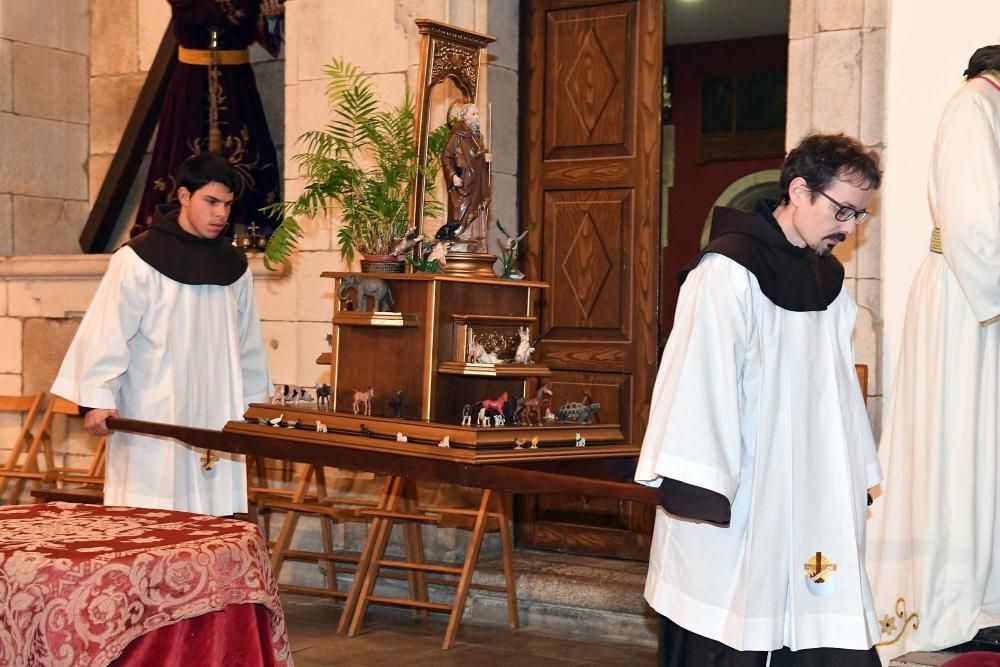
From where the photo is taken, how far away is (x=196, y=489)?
5281 mm

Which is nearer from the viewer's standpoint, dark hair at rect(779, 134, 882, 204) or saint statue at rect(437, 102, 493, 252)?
dark hair at rect(779, 134, 882, 204)

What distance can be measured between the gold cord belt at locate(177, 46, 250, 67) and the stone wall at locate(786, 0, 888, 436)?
3.76 metres

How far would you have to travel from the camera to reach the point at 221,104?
26.5 ft

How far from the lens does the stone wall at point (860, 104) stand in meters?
5.42

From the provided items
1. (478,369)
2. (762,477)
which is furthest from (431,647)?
(762,477)

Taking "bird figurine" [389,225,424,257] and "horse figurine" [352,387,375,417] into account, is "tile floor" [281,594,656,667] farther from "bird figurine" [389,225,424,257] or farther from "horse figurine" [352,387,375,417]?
"bird figurine" [389,225,424,257]

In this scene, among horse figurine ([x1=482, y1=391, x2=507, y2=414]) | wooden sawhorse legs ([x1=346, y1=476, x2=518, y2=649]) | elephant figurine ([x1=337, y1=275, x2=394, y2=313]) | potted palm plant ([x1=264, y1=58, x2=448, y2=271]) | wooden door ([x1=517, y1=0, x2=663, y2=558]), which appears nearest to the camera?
horse figurine ([x1=482, y1=391, x2=507, y2=414])

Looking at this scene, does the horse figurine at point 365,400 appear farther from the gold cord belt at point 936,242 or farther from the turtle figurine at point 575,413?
the gold cord belt at point 936,242

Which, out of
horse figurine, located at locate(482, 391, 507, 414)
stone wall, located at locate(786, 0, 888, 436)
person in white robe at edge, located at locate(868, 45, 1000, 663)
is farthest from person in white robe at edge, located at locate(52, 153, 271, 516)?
person in white robe at edge, located at locate(868, 45, 1000, 663)

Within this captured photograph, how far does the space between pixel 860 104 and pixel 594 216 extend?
62.5 inches

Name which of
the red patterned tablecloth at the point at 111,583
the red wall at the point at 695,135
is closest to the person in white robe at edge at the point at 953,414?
the red patterned tablecloth at the point at 111,583

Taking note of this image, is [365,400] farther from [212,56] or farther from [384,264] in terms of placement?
[212,56]

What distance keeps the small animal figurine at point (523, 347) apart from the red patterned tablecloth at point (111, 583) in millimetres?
1015

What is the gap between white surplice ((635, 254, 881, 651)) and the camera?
3.19 metres
